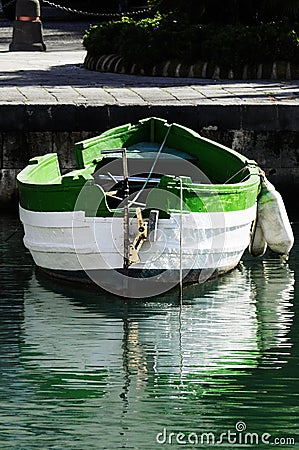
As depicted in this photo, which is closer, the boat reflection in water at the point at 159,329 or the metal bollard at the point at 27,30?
the boat reflection in water at the point at 159,329

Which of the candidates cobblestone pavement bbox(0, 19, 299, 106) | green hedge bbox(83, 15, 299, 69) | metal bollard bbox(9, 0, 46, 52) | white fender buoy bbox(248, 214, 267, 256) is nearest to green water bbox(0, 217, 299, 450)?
white fender buoy bbox(248, 214, 267, 256)

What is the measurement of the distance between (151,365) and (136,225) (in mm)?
1389

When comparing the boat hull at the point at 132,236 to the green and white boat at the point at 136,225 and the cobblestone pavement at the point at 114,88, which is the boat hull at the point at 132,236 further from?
the cobblestone pavement at the point at 114,88

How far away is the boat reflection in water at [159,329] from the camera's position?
313 inches

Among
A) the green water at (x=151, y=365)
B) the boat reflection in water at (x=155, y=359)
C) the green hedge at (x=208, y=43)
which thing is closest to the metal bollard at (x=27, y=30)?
the green hedge at (x=208, y=43)

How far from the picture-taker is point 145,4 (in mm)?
26922

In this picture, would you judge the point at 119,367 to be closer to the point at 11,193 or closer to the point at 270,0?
the point at 11,193

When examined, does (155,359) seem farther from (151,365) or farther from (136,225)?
(136,225)

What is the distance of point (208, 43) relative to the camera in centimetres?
1467

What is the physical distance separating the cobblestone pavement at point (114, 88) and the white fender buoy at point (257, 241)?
7.99 ft

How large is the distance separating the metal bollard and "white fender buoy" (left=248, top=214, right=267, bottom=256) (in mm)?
9654

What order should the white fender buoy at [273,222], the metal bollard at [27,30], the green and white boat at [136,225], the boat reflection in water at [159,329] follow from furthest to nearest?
the metal bollard at [27,30], the white fender buoy at [273,222], the green and white boat at [136,225], the boat reflection in water at [159,329]

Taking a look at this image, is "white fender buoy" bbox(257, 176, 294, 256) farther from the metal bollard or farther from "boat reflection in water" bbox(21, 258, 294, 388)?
the metal bollard

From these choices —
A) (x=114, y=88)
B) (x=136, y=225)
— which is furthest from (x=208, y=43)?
(x=136, y=225)
